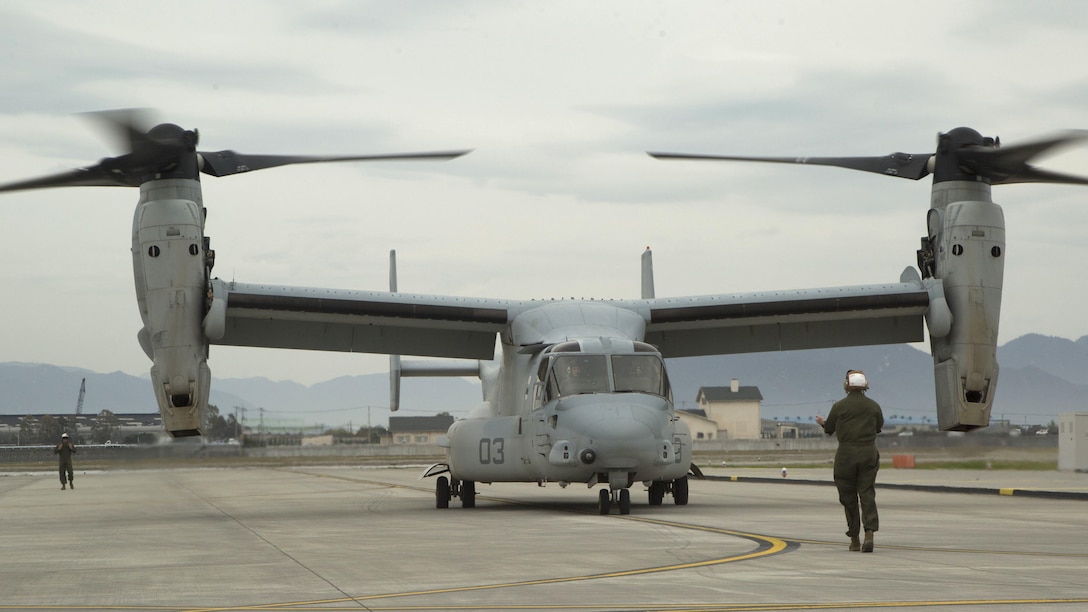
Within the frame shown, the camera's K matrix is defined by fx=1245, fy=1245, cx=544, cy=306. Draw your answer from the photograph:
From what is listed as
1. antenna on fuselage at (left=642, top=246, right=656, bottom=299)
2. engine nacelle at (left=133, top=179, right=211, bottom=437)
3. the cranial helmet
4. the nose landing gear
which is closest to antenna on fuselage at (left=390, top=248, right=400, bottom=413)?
antenna on fuselage at (left=642, top=246, right=656, bottom=299)

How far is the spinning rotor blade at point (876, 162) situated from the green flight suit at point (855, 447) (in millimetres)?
9812

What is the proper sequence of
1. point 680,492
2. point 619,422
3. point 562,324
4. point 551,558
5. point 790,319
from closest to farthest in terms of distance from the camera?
point 551,558
point 619,422
point 562,324
point 680,492
point 790,319

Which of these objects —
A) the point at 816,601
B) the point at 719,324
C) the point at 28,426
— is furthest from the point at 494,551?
the point at 28,426

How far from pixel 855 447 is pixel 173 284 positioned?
11.0m

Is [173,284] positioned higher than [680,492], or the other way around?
[173,284]

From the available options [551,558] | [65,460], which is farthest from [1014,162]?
[65,460]

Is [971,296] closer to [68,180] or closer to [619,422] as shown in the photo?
[619,422]

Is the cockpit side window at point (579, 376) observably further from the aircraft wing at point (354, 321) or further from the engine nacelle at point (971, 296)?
the engine nacelle at point (971, 296)

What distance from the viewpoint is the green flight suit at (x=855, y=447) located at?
36.5 ft

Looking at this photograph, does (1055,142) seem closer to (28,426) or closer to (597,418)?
(597,418)

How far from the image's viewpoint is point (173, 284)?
60.0 feet

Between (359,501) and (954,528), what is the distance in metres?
12.9

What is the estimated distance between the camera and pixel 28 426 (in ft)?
267

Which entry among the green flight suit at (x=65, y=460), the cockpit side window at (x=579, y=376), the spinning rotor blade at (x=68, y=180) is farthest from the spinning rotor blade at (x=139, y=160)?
the green flight suit at (x=65, y=460)
